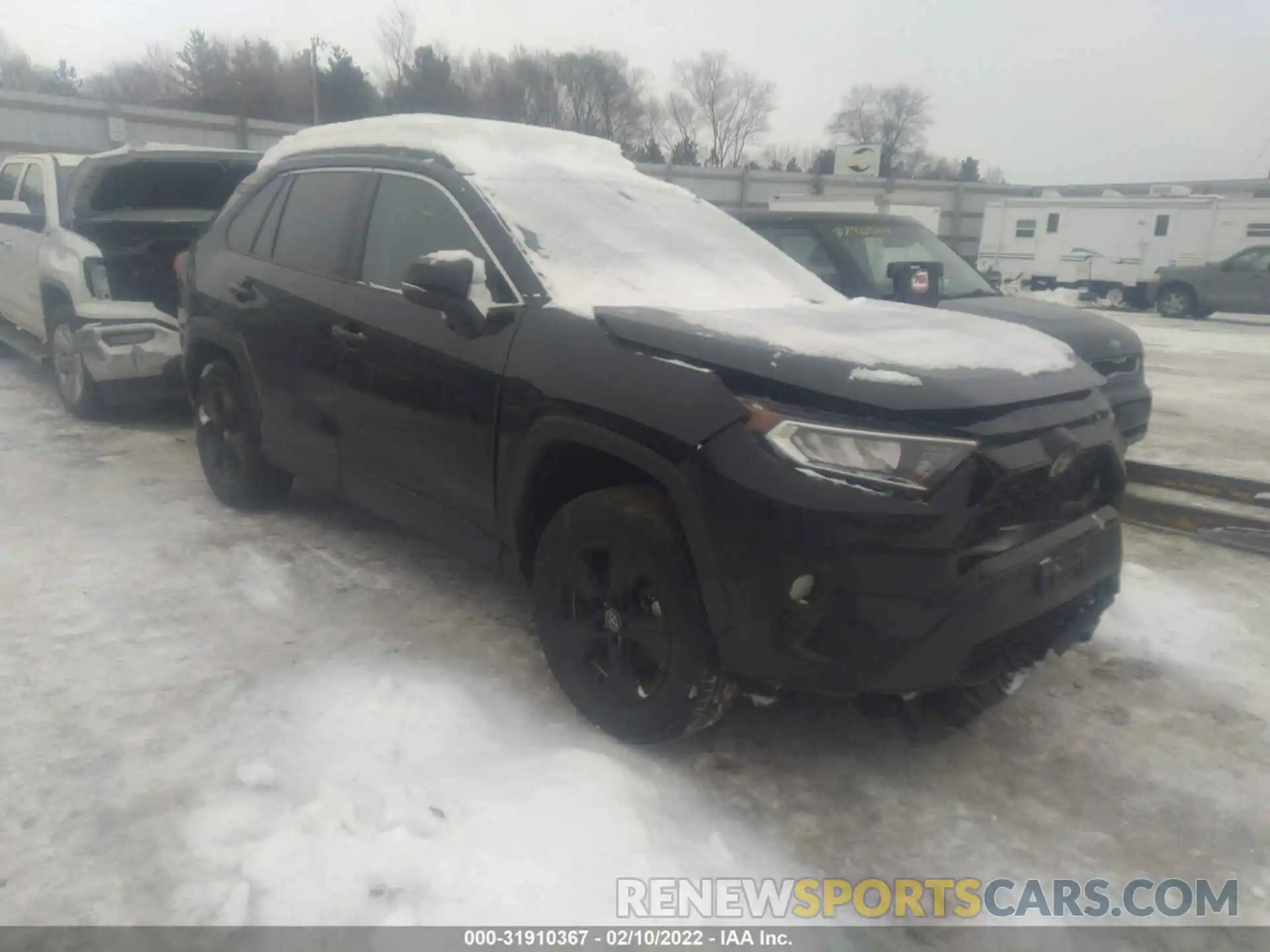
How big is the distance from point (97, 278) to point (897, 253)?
18.5 ft

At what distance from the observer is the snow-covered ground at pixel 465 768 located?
7.71 ft

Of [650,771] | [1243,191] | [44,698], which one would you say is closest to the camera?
[650,771]

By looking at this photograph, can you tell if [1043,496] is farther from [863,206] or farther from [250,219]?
[863,206]

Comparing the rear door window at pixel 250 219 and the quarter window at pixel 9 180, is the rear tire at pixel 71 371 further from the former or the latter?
the rear door window at pixel 250 219

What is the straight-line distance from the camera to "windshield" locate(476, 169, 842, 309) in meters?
3.22

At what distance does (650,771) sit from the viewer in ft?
9.21

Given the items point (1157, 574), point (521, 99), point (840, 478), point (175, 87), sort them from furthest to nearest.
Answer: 1. point (521, 99)
2. point (175, 87)
3. point (1157, 574)
4. point (840, 478)

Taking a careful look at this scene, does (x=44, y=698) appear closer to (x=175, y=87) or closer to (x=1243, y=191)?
(x=1243, y=191)

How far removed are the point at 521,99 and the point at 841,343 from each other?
2210 inches

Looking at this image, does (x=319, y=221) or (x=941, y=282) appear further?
(x=941, y=282)

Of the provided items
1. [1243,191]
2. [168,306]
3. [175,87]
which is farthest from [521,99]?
[168,306]

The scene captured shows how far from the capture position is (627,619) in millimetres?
2773

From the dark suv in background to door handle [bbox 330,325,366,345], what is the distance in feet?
10.8

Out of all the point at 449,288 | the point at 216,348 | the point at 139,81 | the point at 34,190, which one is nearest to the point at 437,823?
the point at 449,288
